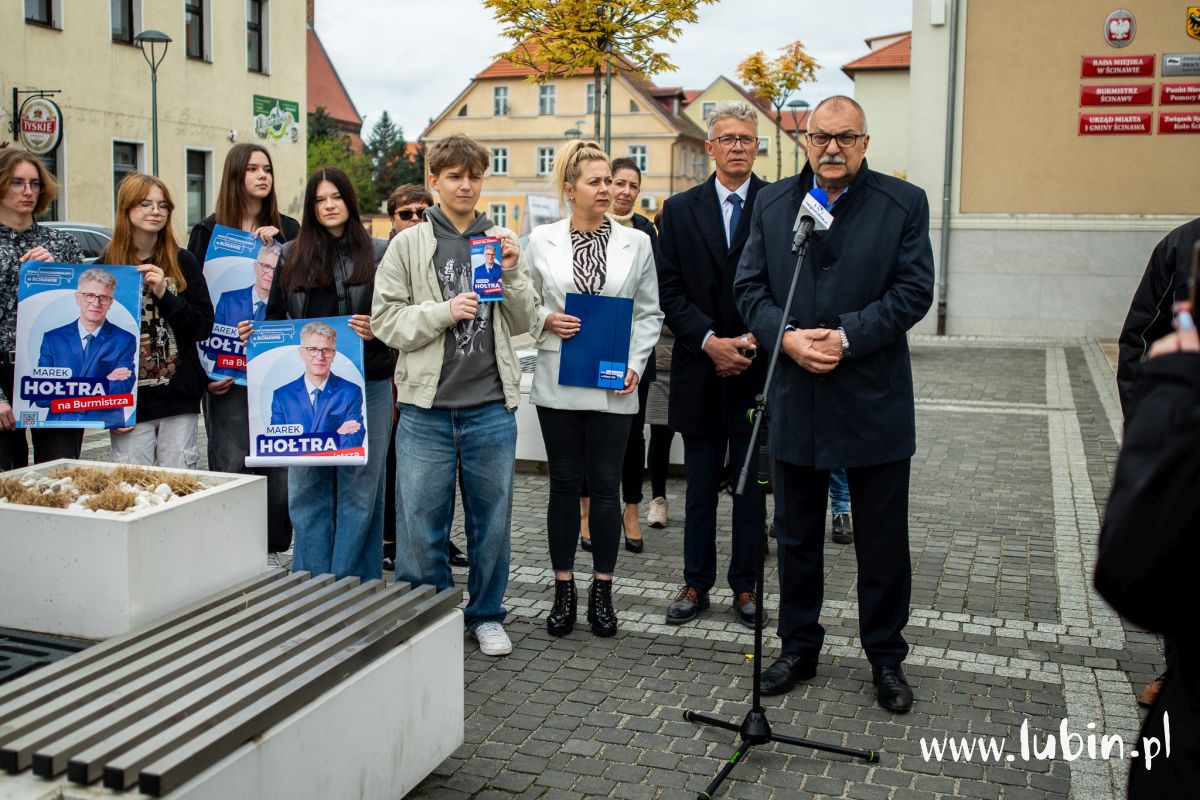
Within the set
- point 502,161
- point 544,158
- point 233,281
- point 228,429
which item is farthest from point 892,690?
point 502,161

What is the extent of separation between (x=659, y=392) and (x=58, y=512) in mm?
4227

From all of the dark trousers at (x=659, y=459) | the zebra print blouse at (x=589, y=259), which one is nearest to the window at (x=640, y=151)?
the dark trousers at (x=659, y=459)

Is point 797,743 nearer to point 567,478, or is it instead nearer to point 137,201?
point 567,478

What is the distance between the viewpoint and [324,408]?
5.04 m

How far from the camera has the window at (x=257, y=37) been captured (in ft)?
113

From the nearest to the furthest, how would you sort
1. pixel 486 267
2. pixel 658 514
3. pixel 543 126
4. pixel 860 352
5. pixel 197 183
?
1. pixel 860 352
2. pixel 486 267
3. pixel 658 514
4. pixel 197 183
5. pixel 543 126

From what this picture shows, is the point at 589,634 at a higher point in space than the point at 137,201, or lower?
lower

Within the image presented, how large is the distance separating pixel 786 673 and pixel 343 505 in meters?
2.04

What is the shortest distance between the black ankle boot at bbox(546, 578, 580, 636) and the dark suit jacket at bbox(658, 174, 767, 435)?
0.92 meters

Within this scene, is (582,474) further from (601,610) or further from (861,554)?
(861,554)

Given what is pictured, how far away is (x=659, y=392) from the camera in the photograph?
7344 millimetres

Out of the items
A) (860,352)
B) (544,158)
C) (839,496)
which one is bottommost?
(839,496)

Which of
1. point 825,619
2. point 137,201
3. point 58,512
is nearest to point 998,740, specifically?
point 825,619

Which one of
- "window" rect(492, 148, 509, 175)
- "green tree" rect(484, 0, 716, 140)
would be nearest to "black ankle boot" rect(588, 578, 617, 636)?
"green tree" rect(484, 0, 716, 140)
